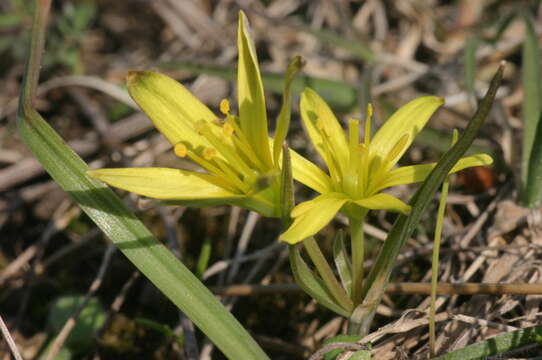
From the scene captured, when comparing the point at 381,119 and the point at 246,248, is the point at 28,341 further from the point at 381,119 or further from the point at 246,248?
the point at 381,119

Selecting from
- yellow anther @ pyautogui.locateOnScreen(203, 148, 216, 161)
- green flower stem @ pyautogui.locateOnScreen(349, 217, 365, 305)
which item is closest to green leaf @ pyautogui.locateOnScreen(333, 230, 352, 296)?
green flower stem @ pyautogui.locateOnScreen(349, 217, 365, 305)

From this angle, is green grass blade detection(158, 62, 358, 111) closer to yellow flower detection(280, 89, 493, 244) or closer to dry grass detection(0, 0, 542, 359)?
dry grass detection(0, 0, 542, 359)

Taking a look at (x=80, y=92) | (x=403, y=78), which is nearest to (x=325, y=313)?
(x=403, y=78)

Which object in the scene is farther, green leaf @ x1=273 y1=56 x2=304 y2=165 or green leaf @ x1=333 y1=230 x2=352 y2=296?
green leaf @ x1=333 y1=230 x2=352 y2=296

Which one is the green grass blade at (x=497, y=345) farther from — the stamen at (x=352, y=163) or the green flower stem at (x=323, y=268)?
the stamen at (x=352, y=163)

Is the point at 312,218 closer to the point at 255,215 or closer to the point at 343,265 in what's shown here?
the point at 343,265

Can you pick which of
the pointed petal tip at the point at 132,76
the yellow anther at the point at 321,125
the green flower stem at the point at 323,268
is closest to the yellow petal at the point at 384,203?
the green flower stem at the point at 323,268
